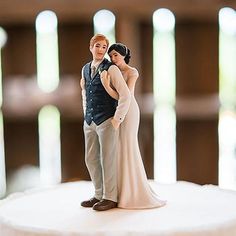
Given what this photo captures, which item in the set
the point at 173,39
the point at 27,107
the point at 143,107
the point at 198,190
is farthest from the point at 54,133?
the point at 198,190

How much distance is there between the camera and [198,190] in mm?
1438

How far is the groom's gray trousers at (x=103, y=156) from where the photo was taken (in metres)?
1.25

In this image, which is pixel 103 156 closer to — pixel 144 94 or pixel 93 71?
pixel 93 71

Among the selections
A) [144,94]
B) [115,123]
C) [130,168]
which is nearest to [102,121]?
[115,123]

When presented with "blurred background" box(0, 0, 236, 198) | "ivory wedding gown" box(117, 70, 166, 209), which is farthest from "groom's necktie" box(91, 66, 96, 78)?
"blurred background" box(0, 0, 236, 198)

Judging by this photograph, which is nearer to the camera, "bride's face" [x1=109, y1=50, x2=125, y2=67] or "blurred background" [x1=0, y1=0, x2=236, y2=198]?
"bride's face" [x1=109, y1=50, x2=125, y2=67]

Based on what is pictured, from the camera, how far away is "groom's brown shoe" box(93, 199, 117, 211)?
1.24m

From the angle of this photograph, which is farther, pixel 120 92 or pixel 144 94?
pixel 144 94

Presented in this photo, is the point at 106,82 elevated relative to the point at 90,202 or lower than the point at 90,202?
elevated

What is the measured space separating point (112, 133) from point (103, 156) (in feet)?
0.20

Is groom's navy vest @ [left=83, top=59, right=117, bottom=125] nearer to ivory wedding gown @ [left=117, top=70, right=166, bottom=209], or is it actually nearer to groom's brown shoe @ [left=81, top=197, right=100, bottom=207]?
ivory wedding gown @ [left=117, top=70, right=166, bottom=209]

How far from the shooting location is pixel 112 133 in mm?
1251

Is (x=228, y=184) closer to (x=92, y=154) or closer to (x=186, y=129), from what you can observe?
(x=186, y=129)

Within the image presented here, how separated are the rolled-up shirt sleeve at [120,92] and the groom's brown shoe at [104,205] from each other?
20cm
